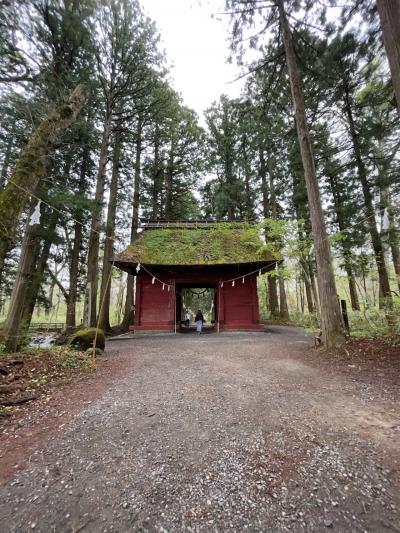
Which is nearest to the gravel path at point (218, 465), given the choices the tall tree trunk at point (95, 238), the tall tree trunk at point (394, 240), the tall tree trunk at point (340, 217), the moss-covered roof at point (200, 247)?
the tall tree trunk at point (95, 238)

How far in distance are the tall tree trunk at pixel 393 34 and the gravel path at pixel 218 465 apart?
16.6 ft

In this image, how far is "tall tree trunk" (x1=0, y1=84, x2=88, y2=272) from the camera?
11.9 feet

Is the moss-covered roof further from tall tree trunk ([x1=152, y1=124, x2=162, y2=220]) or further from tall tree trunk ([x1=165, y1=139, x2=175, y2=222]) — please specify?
tall tree trunk ([x1=152, y1=124, x2=162, y2=220])

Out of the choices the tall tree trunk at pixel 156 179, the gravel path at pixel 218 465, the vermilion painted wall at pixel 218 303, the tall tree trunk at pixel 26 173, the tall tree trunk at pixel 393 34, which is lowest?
the gravel path at pixel 218 465

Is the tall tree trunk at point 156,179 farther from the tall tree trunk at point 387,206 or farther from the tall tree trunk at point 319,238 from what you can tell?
the tall tree trunk at point 387,206

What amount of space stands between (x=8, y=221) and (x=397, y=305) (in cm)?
846

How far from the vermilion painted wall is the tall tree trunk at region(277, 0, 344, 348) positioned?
17.2 ft

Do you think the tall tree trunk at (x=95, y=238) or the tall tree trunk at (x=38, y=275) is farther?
the tall tree trunk at (x=38, y=275)

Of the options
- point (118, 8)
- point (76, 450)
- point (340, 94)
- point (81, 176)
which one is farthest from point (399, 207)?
point (81, 176)

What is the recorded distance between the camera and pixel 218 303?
1122 cm

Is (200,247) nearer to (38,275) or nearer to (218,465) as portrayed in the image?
(38,275)

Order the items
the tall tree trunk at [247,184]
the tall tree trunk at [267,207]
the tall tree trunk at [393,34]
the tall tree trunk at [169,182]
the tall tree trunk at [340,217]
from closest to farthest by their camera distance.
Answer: the tall tree trunk at [393,34]
the tall tree trunk at [340,217]
the tall tree trunk at [267,207]
the tall tree trunk at [169,182]
the tall tree trunk at [247,184]

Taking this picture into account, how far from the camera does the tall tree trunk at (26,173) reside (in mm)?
3619

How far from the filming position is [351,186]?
35.6ft
